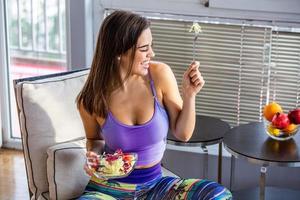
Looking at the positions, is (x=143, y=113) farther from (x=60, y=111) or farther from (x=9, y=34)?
(x=9, y=34)

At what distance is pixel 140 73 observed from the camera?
2070 mm

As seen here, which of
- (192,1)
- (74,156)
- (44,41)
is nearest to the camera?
(74,156)

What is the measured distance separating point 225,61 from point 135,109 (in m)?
0.91

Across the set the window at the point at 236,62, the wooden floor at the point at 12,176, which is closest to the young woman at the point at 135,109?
the window at the point at 236,62

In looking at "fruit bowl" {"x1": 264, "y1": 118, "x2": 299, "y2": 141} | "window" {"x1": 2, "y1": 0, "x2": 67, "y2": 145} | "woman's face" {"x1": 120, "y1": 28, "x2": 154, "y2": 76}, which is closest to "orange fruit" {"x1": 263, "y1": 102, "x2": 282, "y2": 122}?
"fruit bowl" {"x1": 264, "y1": 118, "x2": 299, "y2": 141}

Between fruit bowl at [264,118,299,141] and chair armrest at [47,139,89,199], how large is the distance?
0.72m

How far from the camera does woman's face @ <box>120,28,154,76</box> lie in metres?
2.02

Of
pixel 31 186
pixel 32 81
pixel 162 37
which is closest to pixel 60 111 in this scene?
pixel 32 81

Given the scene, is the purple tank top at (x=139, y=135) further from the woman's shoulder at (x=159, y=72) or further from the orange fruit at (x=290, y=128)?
the orange fruit at (x=290, y=128)

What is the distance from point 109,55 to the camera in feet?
6.67

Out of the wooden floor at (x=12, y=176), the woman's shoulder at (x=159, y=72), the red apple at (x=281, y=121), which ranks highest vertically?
the woman's shoulder at (x=159, y=72)

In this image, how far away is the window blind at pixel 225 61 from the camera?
284 cm

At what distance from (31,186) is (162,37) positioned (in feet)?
3.49

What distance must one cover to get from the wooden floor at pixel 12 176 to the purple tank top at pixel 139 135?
1.09 m
